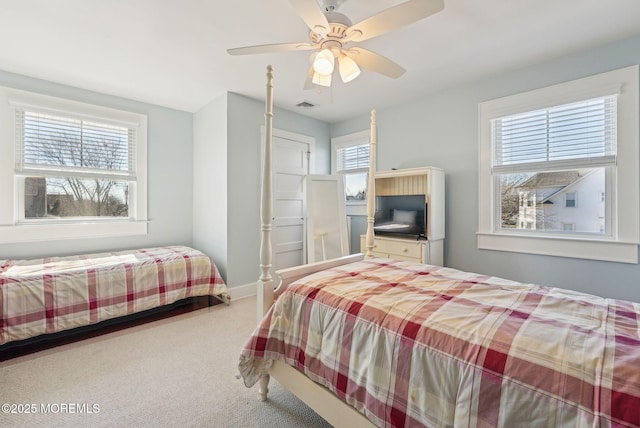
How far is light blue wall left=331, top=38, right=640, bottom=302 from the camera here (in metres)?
2.37

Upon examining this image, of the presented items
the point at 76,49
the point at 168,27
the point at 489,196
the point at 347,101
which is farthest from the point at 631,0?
the point at 76,49

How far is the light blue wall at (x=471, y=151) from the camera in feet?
7.77

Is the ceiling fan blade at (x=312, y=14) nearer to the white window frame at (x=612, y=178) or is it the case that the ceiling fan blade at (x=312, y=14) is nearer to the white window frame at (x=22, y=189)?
the white window frame at (x=612, y=178)

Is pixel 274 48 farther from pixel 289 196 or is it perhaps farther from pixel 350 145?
pixel 350 145

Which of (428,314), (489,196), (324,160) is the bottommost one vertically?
(428,314)

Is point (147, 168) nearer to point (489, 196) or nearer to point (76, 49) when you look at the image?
point (76, 49)

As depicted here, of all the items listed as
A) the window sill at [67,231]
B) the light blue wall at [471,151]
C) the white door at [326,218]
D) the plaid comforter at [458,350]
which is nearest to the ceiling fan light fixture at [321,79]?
the plaid comforter at [458,350]

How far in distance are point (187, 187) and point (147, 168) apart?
0.55m

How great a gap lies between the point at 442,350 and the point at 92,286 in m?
2.93

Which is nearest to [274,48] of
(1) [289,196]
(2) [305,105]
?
(2) [305,105]

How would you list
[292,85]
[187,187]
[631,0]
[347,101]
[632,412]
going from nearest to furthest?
[632,412]
[631,0]
[292,85]
[347,101]
[187,187]

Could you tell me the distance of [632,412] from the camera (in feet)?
2.25

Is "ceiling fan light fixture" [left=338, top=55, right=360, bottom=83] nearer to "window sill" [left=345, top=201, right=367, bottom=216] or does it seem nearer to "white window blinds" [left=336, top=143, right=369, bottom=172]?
"white window blinds" [left=336, top=143, right=369, bottom=172]

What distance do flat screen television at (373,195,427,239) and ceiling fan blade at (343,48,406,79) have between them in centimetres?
164
